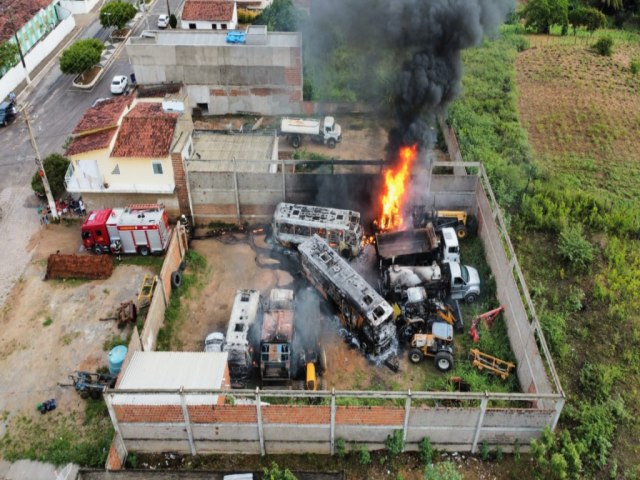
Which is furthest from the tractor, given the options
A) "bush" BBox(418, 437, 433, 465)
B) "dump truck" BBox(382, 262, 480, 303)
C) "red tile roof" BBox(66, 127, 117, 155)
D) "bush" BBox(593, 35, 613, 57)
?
"bush" BBox(593, 35, 613, 57)

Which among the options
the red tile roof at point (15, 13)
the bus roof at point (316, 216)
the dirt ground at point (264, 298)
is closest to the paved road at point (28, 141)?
the red tile roof at point (15, 13)

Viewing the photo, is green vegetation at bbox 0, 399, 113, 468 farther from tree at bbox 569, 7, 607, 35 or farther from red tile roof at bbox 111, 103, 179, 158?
tree at bbox 569, 7, 607, 35

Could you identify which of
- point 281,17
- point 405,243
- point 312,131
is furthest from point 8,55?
point 405,243

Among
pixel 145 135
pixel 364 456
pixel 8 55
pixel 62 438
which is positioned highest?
pixel 145 135

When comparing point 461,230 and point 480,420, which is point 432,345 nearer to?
point 480,420

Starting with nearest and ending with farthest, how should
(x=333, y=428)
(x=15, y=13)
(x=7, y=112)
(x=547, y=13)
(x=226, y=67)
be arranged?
(x=333, y=428)
(x=226, y=67)
(x=7, y=112)
(x=15, y=13)
(x=547, y=13)
